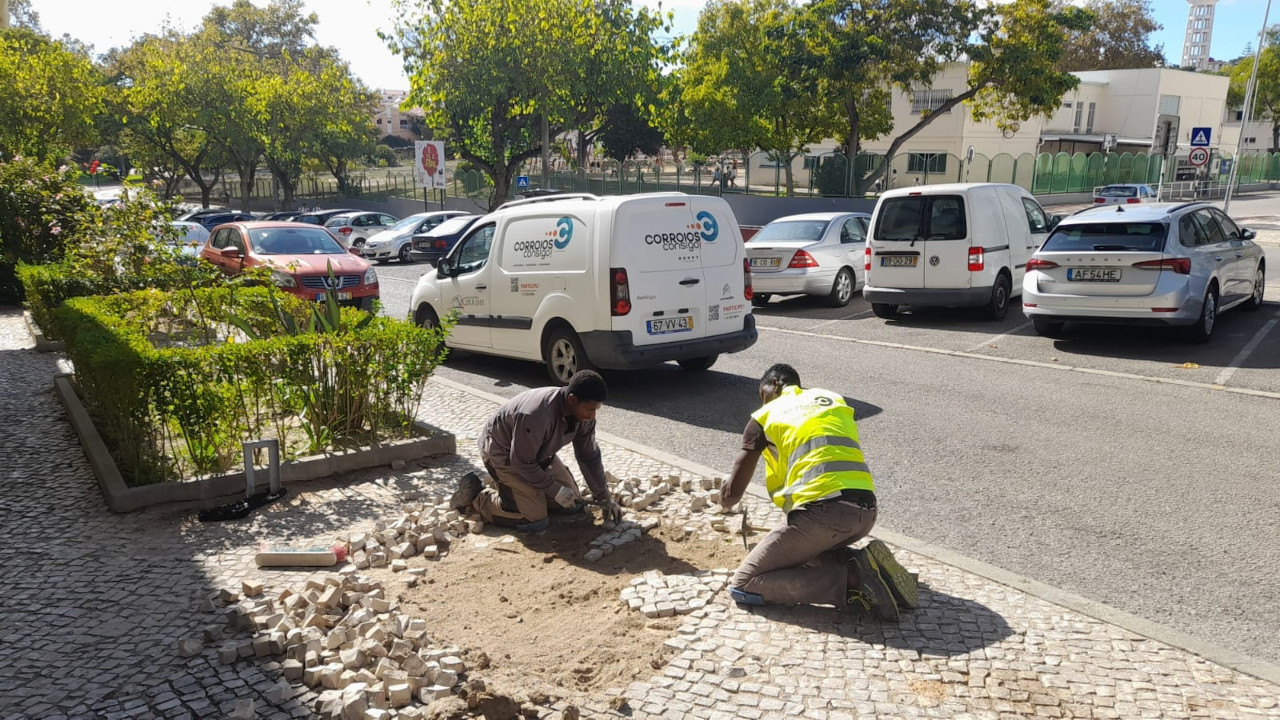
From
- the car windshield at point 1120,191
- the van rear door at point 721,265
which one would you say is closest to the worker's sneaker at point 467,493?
the van rear door at point 721,265

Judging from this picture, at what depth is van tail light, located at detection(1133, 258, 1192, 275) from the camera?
1068 centimetres

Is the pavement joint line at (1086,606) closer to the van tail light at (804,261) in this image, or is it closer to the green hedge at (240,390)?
the green hedge at (240,390)

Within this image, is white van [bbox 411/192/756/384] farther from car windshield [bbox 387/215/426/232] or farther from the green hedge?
car windshield [bbox 387/215/426/232]

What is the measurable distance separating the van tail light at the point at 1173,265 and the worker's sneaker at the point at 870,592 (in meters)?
8.13

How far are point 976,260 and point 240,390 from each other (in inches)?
403

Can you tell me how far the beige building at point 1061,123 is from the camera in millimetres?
38906

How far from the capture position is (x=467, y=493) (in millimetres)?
5793

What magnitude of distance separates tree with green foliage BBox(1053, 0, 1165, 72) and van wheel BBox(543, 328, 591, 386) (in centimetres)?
7142

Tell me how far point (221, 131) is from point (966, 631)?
48.2m

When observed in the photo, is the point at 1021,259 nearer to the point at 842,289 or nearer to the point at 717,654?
the point at 842,289

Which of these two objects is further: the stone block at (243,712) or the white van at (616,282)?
the white van at (616,282)

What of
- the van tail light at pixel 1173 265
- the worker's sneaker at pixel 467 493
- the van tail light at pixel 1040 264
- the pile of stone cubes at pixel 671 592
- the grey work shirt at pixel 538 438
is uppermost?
the van tail light at pixel 1173 265

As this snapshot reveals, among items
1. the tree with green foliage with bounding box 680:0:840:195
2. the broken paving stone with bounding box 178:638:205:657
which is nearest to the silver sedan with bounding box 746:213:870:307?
the broken paving stone with bounding box 178:638:205:657

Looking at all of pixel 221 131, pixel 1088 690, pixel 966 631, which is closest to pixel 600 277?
pixel 966 631
